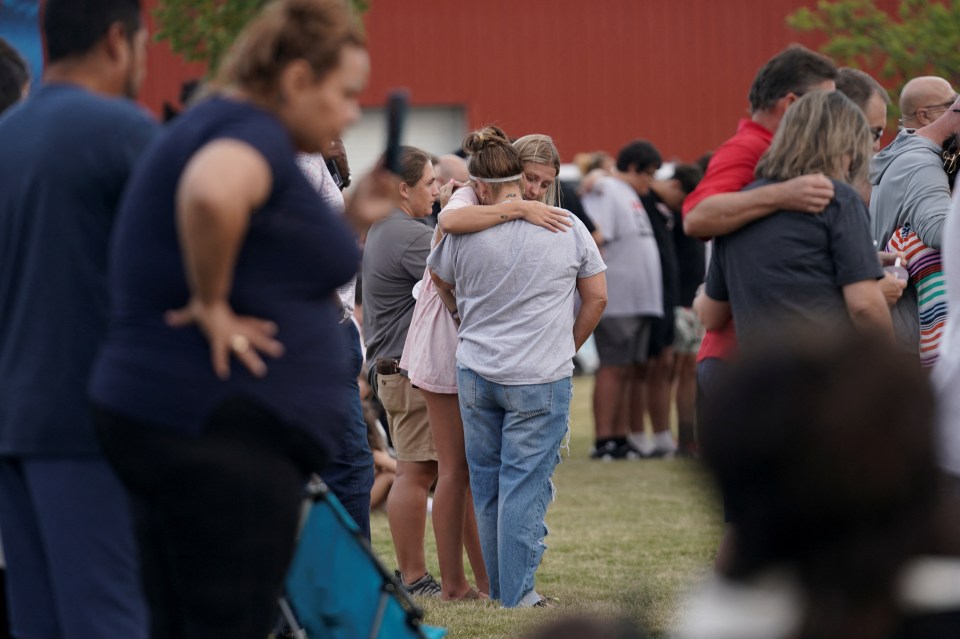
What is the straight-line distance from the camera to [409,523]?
5.95 m

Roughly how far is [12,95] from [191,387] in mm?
2028

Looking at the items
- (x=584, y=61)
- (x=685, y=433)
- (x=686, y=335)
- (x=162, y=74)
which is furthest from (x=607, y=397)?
(x=162, y=74)

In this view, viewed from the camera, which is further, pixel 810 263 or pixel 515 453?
pixel 515 453

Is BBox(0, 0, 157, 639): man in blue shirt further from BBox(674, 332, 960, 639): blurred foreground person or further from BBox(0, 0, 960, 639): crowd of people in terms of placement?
BBox(674, 332, 960, 639): blurred foreground person

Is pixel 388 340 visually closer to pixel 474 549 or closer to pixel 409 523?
pixel 409 523

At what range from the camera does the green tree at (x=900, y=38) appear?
541 inches

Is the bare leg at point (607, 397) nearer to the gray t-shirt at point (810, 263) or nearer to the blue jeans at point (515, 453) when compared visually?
the blue jeans at point (515, 453)

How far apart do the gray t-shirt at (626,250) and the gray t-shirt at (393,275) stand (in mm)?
4226

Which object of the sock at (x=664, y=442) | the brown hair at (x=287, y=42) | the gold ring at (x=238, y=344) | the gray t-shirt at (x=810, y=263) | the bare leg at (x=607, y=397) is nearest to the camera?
the gold ring at (x=238, y=344)

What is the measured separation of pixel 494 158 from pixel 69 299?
286cm

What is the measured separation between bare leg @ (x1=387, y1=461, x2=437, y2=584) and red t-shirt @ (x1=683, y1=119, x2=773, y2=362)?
1974 millimetres

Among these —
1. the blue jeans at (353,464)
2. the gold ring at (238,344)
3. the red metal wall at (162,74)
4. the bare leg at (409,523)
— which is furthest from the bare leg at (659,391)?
the red metal wall at (162,74)

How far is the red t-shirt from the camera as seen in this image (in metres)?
4.27

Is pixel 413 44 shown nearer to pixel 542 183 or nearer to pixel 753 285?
pixel 542 183
